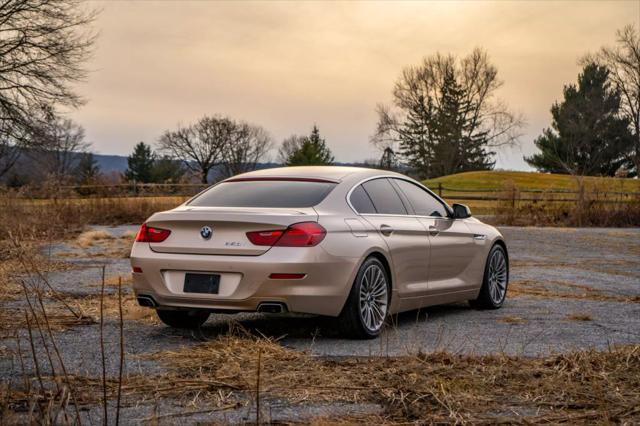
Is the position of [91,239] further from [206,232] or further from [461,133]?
[461,133]

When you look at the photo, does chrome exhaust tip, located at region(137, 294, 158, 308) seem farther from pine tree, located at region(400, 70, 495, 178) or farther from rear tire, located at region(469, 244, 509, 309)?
pine tree, located at region(400, 70, 495, 178)

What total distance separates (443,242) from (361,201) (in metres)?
1.43

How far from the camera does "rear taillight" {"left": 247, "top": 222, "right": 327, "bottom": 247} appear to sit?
688 cm

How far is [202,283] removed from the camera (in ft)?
22.9

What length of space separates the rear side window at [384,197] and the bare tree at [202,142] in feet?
277

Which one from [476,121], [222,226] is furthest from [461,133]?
[222,226]

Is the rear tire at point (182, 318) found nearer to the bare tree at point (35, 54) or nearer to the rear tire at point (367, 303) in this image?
the rear tire at point (367, 303)

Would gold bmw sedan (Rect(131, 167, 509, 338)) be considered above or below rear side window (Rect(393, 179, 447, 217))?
below

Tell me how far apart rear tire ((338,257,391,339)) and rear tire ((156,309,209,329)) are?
4.83 ft

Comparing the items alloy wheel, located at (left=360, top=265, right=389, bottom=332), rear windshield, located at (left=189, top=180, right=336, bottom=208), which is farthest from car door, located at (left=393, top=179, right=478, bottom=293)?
rear windshield, located at (left=189, top=180, right=336, bottom=208)

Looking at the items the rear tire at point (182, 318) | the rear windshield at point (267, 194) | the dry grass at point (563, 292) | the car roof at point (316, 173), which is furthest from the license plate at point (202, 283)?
the dry grass at point (563, 292)

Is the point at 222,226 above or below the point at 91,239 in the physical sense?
above

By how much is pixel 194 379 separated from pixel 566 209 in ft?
88.0

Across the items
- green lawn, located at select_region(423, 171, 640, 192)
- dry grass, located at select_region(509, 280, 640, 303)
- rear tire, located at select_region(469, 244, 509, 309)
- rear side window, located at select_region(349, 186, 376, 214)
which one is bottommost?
dry grass, located at select_region(509, 280, 640, 303)
